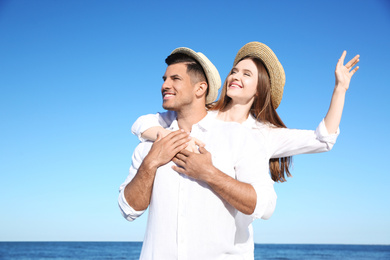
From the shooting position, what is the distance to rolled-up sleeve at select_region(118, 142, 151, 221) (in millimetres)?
2426

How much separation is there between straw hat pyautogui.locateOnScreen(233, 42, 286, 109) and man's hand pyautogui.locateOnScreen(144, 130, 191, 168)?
5.45 ft

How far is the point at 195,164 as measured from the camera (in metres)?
2.24

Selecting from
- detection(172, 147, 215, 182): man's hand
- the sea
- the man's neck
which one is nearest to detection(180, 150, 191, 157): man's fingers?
detection(172, 147, 215, 182): man's hand

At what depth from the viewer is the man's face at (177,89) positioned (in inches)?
103

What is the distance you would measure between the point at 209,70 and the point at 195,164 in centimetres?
77

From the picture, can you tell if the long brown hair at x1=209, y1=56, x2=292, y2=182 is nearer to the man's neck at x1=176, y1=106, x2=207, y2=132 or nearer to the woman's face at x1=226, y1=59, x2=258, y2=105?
the woman's face at x1=226, y1=59, x2=258, y2=105

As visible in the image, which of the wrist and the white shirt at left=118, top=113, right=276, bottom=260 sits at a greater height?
the wrist

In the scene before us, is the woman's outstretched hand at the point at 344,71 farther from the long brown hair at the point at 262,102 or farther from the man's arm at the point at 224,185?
the man's arm at the point at 224,185

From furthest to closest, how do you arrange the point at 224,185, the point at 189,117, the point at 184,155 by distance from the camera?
the point at 189,117, the point at 184,155, the point at 224,185

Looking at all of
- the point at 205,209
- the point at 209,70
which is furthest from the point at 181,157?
the point at 209,70

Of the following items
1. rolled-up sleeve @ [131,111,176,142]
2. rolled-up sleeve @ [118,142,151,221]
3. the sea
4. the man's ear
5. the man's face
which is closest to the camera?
rolled-up sleeve @ [118,142,151,221]

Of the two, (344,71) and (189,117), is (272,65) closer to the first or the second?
(344,71)

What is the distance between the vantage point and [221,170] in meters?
2.34

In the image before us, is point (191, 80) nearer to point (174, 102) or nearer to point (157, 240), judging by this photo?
point (174, 102)
